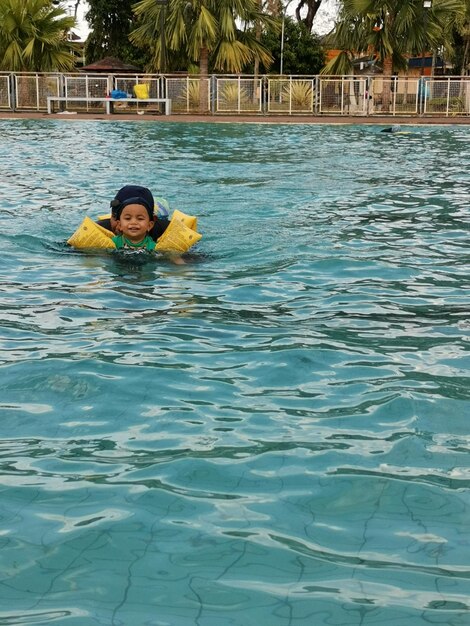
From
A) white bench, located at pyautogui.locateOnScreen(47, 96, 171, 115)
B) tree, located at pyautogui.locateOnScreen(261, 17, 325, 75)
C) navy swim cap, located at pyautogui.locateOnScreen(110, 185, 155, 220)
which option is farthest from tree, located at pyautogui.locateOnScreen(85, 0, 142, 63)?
navy swim cap, located at pyautogui.locateOnScreen(110, 185, 155, 220)

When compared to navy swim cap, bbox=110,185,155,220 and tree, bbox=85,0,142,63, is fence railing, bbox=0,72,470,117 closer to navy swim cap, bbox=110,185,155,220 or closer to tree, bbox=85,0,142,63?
tree, bbox=85,0,142,63

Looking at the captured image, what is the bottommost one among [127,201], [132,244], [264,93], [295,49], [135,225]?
[132,244]

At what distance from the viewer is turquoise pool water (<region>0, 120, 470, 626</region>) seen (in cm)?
262

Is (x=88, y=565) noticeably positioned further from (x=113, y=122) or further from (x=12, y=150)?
(x=113, y=122)

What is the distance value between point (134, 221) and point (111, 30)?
36.1 meters

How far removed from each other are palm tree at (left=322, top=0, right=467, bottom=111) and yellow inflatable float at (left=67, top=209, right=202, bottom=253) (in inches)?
950

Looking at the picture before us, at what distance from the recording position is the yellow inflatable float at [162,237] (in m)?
7.41

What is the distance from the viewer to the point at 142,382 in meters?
4.32

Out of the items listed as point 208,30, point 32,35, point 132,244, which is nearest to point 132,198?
point 132,244

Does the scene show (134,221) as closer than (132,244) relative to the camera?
Yes

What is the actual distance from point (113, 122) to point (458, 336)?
23346 millimetres

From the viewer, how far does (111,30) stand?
1614 inches

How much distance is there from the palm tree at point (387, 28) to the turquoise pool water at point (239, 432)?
2324cm

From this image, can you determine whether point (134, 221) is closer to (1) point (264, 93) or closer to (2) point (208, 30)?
(1) point (264, 93)
